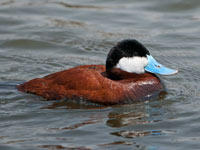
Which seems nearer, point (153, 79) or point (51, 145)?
point (51, 145)

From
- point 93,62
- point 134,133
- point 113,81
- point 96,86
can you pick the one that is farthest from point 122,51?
point 93,62

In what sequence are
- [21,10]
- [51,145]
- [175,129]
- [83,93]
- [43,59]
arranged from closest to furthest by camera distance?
[51,145], [175,129], [83,93], [43,59], [21,10]

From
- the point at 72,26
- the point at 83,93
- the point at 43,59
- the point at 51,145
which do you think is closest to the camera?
the point at 51,145

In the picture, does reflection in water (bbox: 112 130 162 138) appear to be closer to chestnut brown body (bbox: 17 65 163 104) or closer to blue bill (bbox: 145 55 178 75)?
chestnut brown body (bbox: 17 65 163 104)

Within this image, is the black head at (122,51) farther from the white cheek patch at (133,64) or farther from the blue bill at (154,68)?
the blue bill at (154,68)

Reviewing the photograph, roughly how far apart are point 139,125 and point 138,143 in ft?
1.86

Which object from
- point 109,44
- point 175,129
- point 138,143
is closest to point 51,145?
point 138,143

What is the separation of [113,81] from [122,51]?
0.41 metres

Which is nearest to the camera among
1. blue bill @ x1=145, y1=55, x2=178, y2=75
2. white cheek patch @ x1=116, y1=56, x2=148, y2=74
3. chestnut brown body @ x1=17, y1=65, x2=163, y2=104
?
chestnut brown body @ x1=17, y1=65, x2=163, y2=104

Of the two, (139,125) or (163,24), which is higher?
(163,24)

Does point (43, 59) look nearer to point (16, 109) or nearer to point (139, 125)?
point (16, 109)

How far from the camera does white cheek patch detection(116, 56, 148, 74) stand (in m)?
6.74

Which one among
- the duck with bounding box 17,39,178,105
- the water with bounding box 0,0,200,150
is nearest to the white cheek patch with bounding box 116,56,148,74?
the duck with bounding box 17,39,178,105

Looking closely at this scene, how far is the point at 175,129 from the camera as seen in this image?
234 inches
